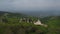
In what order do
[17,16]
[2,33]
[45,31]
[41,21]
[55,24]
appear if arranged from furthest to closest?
[17,16] < [41,21] < [55,24] < [45,31] < [2,33]

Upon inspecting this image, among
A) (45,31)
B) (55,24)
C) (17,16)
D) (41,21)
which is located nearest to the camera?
(45,31)

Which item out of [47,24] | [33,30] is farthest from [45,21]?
[33,30]

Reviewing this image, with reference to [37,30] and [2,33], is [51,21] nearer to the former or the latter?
[37,30]

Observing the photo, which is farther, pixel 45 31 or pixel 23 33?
pixel 45 31

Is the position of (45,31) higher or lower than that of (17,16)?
lower

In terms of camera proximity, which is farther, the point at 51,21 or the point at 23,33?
the point at 51,21

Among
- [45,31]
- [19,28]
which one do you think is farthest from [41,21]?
[19,28]

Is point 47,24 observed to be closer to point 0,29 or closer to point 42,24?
point 42,24

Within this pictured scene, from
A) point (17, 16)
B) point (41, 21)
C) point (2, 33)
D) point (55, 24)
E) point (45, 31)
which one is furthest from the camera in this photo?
point (17, 16)

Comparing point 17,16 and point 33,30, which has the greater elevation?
point 17,16
